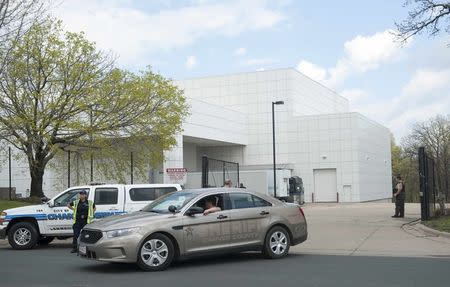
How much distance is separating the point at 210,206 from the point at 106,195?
5392 millimetres

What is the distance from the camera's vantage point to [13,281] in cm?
1002

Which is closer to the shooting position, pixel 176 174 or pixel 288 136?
pixel 176 174

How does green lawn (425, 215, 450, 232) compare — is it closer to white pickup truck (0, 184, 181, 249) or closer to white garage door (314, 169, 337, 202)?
white pickup truck (0, 184, 181, 249)

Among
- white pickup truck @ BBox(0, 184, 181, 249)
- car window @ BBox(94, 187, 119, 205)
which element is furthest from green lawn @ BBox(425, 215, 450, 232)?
car window @ BBox(94, 187, 119, 205)

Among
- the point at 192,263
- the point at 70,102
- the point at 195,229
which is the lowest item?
the point at 192,263

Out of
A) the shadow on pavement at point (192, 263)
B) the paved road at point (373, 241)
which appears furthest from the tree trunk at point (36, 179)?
the shadow on pavement at point (192, 263)

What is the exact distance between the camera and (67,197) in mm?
16188

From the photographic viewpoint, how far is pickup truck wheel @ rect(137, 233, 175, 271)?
1080 centimetres

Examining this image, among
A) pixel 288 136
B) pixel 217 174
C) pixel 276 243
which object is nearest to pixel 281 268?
pixel 276 243

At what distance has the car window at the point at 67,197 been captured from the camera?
16.1 m

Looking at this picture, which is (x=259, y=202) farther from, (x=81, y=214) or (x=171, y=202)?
(x=81, y=214)

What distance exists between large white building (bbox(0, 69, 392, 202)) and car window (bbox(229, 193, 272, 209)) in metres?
36.8

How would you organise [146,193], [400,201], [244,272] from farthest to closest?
[400,201] < [146,193] < [244,272]

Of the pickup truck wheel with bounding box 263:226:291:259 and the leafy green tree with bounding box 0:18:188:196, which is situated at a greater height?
the leafy green tree with bounding box 0:18:188:196
